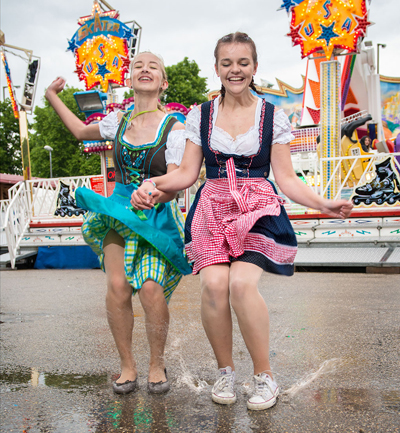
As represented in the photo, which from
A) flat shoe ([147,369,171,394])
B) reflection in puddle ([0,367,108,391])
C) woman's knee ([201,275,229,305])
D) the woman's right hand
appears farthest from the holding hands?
the woman's right hand

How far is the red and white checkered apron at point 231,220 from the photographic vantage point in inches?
84.2

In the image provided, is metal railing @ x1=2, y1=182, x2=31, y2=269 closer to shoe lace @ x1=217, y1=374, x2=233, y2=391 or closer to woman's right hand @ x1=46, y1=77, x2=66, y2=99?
woman's right hand @ x1=46, y1=77, x2=66, y2=99

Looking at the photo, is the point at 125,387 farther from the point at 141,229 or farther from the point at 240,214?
the point at 240,214

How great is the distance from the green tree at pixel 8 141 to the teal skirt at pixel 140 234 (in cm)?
3643

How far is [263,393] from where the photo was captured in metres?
1.99

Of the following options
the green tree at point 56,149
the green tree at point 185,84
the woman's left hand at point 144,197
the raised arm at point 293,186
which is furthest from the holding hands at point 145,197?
the green tree at point 56,149

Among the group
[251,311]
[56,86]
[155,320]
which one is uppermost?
[56,86]

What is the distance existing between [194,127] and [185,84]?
32.3 meters

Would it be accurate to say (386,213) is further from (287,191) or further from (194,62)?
(194,62)

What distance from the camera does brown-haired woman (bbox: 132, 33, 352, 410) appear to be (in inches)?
81.7

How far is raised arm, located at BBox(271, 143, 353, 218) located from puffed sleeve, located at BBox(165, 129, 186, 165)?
489 millimetres

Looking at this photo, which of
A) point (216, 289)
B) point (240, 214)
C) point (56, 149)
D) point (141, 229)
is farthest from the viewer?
point (56, 149)

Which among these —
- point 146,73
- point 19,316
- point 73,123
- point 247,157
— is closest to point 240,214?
point 247,157

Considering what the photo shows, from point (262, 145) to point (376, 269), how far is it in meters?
5.60
